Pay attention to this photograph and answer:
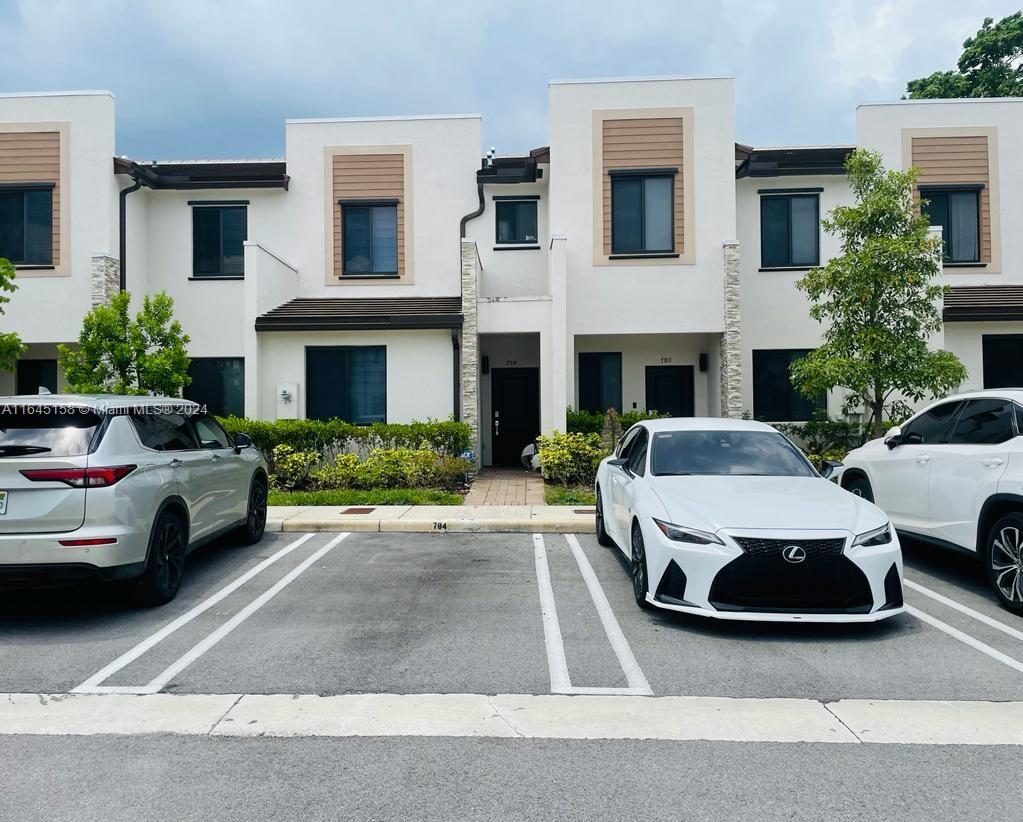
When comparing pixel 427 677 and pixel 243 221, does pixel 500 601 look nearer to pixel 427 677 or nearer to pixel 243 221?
pixel 427 677

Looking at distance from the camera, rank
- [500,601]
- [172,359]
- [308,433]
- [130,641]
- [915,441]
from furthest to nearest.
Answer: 1. [308,433]
2. [172,359]
3. [915,441]
4. [500,601]
5. [130,641]

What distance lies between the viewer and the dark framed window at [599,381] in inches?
656

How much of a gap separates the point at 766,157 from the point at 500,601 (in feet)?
42.0

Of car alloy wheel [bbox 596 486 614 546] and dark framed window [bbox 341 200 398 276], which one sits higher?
dark framed window [bbox 341 200 398 276]

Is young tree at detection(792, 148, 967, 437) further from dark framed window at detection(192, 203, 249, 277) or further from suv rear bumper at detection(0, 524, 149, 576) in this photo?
dark framed window at detection(192, 203, 249, 277)

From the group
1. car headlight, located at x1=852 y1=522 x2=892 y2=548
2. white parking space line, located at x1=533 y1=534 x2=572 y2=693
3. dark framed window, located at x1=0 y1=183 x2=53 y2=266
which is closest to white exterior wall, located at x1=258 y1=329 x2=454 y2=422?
dark framed window, located at x1=0 y1=183 x2=53 y2=266

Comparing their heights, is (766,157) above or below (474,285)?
above

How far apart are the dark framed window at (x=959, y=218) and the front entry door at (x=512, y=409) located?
31.2ft

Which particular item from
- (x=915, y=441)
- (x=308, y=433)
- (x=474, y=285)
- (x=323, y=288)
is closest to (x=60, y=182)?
(x=323, y=288)

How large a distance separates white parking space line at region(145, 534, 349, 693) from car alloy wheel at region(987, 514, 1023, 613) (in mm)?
6269

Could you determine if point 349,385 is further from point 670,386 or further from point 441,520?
point 670,386

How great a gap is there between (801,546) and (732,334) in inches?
392

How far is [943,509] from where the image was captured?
22.7 ft

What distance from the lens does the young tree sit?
37.1 ft
